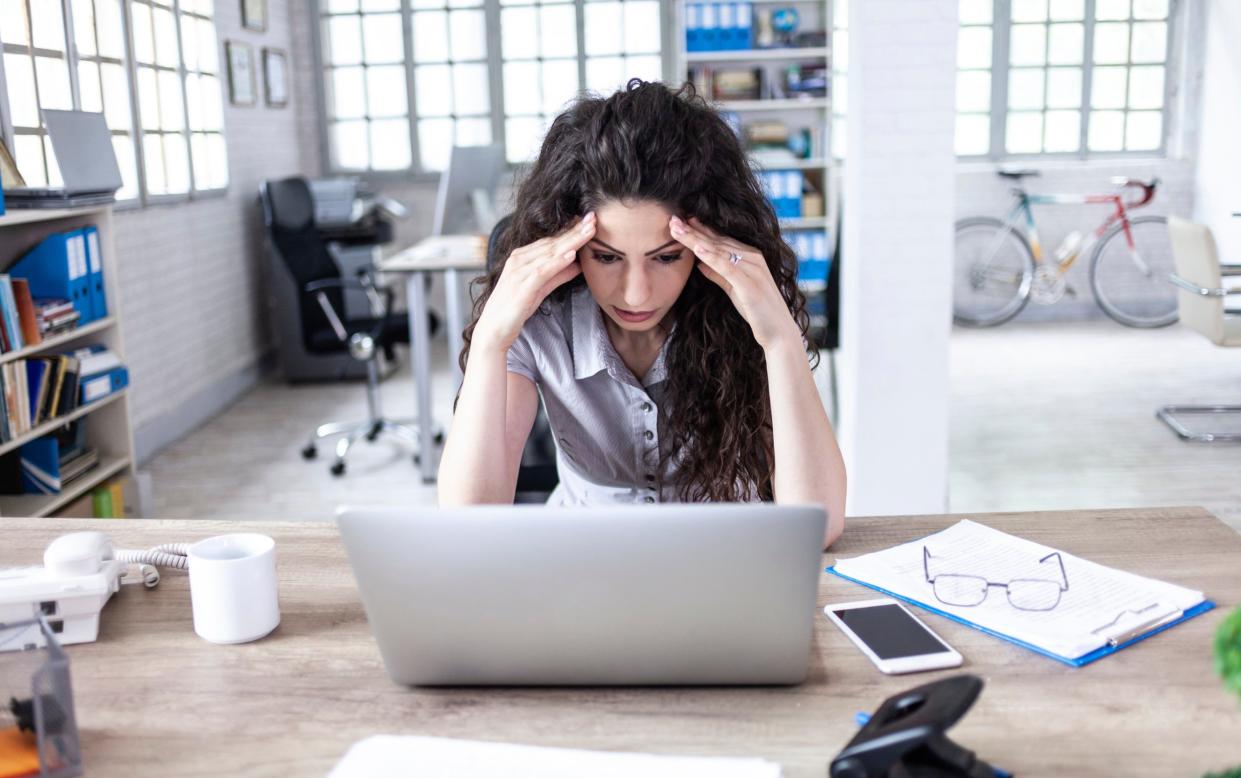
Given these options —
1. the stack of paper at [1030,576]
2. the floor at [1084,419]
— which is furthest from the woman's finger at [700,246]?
the floor at [1084,419]

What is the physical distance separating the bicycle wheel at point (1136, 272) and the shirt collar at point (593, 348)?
6239mm

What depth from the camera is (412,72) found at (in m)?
7.17

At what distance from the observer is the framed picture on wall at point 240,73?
5742 mm

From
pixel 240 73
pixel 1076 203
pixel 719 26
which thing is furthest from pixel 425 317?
pixel 1076 203

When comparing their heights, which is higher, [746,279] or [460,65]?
[460,65]

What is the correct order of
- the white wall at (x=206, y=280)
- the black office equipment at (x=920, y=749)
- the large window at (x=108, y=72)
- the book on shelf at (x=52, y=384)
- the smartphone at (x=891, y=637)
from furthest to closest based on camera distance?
1. the white wall at (x=206, y=280)
2. the large window at (x=108, y=72)
3. the book on shelf at (x=52, y=384)
4. the smartphone at (x=891, y=637)
5. the black office equipment at (x=920, y=749)

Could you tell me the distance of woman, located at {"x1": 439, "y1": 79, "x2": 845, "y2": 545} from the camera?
4.76 ft

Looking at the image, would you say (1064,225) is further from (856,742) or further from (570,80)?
(856,742)

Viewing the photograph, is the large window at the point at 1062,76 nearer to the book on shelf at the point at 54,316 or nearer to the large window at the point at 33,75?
the large window at the point at 33,75

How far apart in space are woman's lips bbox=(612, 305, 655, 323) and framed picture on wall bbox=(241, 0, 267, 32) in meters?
5.25

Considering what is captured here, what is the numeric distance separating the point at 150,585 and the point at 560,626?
1.93ft

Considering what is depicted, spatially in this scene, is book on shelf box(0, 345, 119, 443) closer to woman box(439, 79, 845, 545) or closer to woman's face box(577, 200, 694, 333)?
woman box(439, 79, 845, 545)

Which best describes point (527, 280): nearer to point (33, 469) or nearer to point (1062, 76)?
point (33, 469)

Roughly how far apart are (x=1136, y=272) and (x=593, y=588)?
720cm
